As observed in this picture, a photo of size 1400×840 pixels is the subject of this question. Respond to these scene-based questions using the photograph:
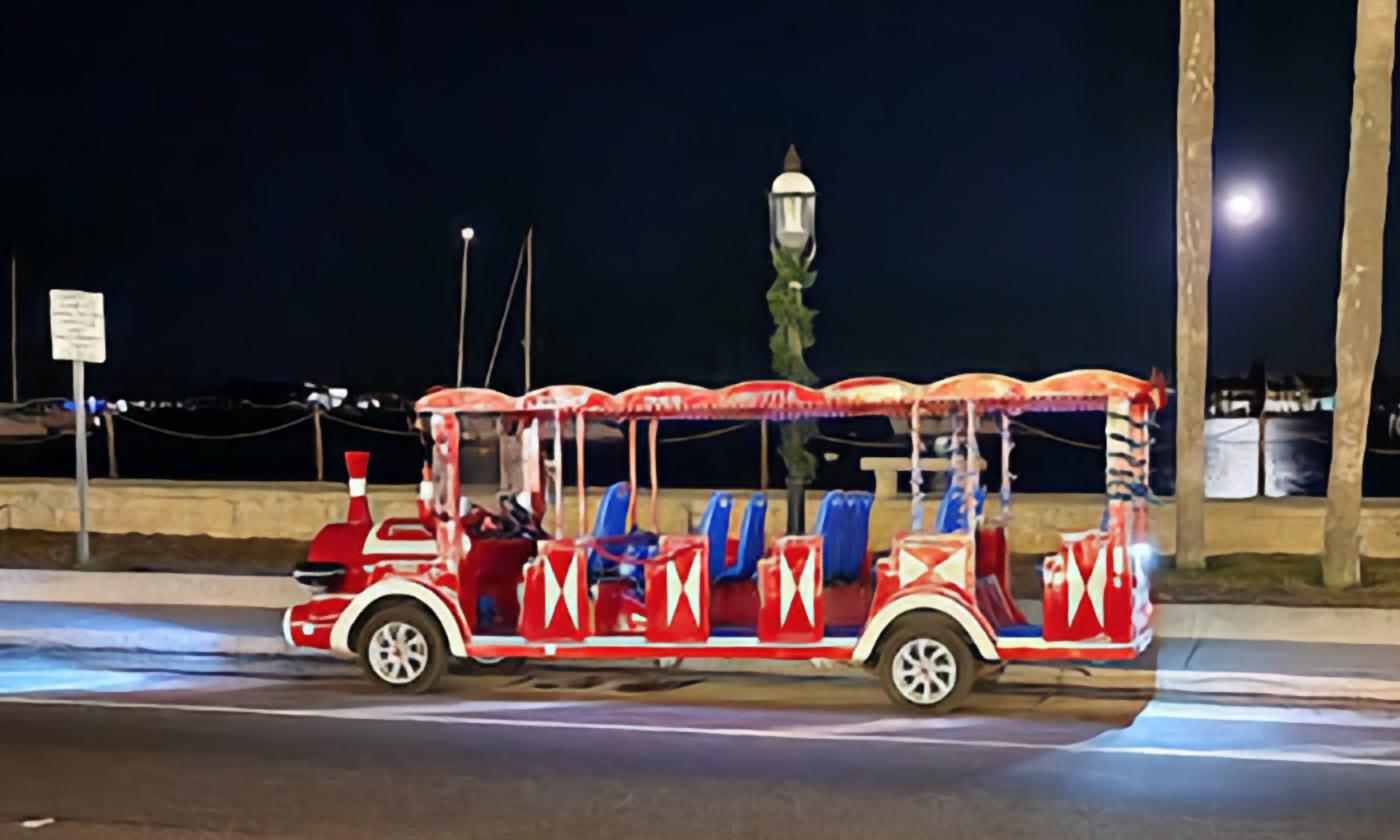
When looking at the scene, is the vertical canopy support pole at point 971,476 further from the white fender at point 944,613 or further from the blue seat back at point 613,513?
the blue seat back at point 613,513

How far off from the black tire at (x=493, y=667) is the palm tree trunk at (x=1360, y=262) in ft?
23.1

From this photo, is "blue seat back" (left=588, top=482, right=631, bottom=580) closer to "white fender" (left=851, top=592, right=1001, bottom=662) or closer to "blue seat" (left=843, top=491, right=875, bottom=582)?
"blue seat" (left=843, top=491, right=875, bottom=582)

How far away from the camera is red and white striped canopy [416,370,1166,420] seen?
9.34 m

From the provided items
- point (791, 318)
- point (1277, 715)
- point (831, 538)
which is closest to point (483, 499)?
point (791, 318)

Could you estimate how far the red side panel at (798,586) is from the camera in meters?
9.83

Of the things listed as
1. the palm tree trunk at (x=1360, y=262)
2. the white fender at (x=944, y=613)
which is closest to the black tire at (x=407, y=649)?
the white fender at (x=944, y=613)

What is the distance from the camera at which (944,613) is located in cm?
956

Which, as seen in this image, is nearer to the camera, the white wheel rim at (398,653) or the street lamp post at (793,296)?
the white wheel rim at (398,653)

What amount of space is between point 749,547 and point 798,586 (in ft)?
2.92

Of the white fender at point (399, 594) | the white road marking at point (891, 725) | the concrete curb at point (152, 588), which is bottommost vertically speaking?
the white road marking at point (891, 725)

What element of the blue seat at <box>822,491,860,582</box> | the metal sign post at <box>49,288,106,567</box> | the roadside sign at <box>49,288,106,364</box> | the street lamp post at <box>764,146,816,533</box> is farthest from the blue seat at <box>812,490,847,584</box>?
the roadside sign at <box>49,288,106,364</box>

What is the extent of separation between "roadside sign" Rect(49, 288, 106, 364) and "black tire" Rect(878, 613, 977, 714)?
947 centimetres

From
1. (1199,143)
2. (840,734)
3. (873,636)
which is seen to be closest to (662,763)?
(840,734)

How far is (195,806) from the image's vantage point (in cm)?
742
